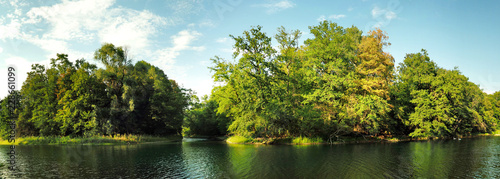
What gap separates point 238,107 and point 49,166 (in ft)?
91.0

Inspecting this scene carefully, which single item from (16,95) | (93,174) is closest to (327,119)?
(93,174)

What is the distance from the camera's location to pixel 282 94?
43.2 metres

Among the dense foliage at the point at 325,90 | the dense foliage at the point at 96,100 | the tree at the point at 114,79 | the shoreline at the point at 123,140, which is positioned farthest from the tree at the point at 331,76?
the tree at the point at 114,79

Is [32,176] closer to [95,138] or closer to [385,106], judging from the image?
[95,138]

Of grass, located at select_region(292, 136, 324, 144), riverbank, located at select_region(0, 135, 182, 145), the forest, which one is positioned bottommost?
grass, located at select_region(292, 136, 324, 144)

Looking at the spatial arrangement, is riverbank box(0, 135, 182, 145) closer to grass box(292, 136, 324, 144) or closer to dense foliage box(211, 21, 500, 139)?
dense foliage box(211, 21, 500, 139)

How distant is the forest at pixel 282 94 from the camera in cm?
4225

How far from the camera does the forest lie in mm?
42250

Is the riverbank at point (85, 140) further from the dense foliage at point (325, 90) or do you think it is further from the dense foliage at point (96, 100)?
the dense foliage at point (325, 90)

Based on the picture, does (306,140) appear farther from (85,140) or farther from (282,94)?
(85,140)

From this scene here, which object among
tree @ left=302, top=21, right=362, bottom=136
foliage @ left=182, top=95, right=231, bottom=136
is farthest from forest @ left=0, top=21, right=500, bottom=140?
foliage @ left=182, top=95, right=231, bottom=136

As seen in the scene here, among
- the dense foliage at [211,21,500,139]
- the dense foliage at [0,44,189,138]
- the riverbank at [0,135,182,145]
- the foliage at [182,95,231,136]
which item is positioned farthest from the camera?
the foliage at [182,95,231,136]

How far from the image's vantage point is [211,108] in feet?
263

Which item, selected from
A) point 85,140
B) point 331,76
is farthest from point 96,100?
point 331,76
